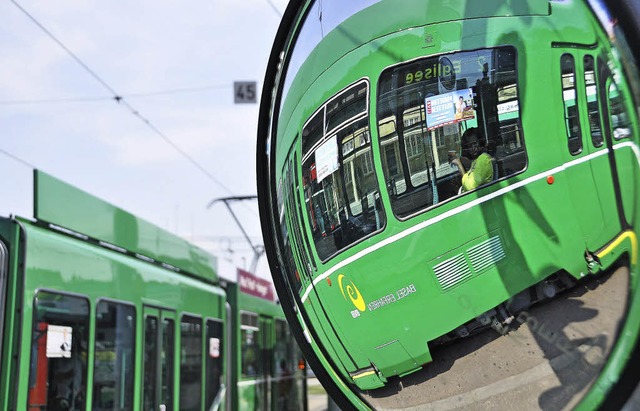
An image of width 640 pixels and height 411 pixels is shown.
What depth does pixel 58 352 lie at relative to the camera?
559 cm

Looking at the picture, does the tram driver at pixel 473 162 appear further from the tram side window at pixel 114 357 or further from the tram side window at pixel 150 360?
the tram side window at pixel 150 360

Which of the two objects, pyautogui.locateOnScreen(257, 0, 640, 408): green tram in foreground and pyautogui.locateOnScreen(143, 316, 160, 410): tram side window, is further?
pyautogui.locateOnScreen(143, 316, 160, 410): tram side window

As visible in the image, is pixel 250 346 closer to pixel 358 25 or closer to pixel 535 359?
pixel 358 25

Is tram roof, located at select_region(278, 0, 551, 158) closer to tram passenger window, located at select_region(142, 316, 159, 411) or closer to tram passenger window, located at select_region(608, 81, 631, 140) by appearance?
tram passenger window, located at select_region(608, 81, 631, 140)

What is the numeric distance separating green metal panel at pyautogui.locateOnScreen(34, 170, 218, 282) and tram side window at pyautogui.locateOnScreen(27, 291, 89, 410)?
67 centimetres

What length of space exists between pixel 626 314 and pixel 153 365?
7071 mm

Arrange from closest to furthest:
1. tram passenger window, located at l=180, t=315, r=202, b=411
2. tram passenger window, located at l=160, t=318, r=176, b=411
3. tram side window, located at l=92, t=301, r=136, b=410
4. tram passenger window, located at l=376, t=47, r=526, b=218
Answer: tram passenger window, located at l=376, t=47, r=526, b=218 → tram side window, located at l=92, t=301, r=136, b=410 → tram passenger window, located at l=160, t=318, r=176, b=411 → tram passenger window, located at l=180, t=315, r=202, b=411

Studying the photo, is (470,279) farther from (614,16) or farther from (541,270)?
(614,16)

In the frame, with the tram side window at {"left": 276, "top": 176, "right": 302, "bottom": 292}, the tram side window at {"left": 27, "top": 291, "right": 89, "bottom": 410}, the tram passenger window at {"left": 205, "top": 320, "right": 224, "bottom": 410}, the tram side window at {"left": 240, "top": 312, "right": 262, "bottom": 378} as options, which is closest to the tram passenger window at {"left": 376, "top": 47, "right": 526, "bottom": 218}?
the tram side window at {"left": 276, "top": 176, "right": 302, "bottom": 292}

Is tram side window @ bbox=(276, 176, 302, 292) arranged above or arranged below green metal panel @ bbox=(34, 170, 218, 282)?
below

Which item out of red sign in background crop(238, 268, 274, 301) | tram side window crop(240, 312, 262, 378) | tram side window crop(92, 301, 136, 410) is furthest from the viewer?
red sign in background crop(238, 268, 274, 301)

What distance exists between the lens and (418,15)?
1.11 m

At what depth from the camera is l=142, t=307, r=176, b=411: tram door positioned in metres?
7.32

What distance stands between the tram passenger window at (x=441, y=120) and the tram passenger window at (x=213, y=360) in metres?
8.57
